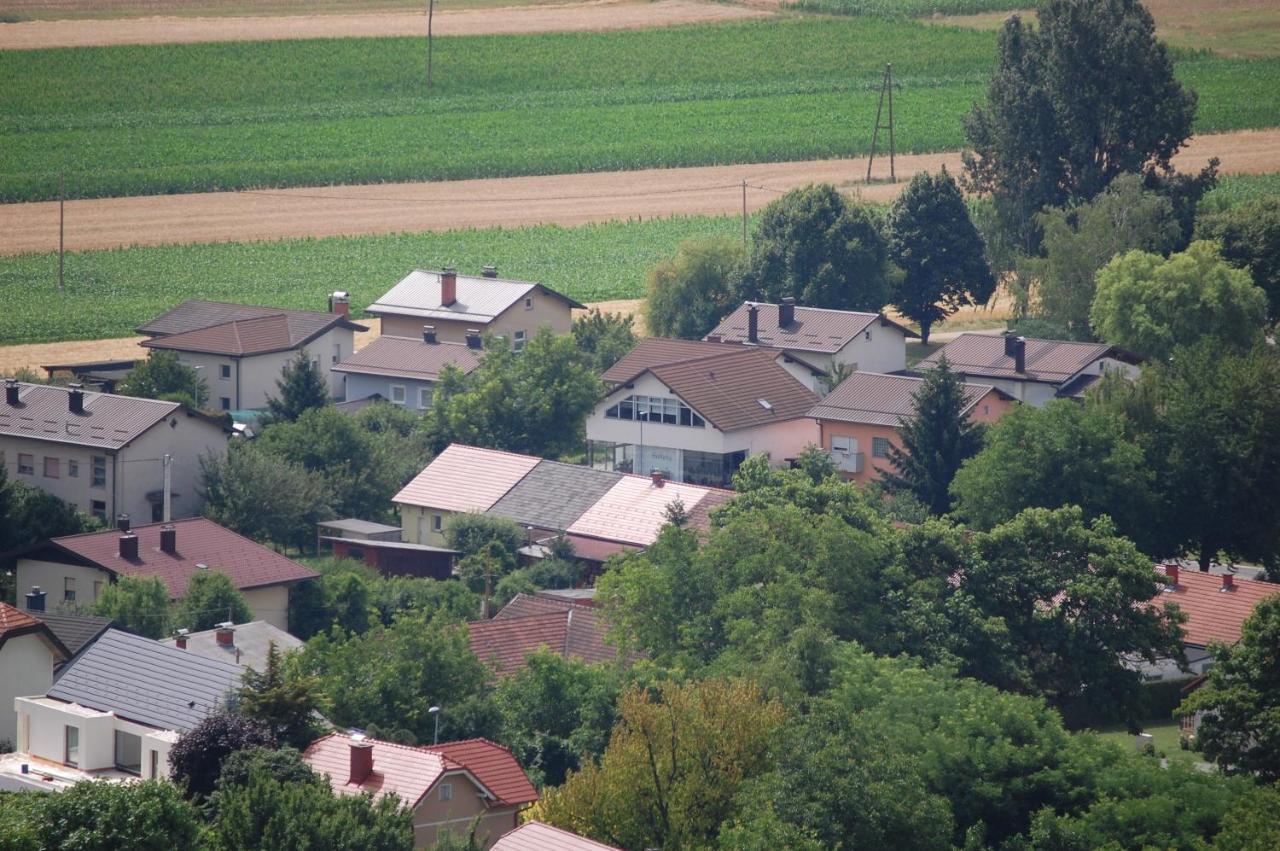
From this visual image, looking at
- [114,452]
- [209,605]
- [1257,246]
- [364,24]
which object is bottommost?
[209,605]

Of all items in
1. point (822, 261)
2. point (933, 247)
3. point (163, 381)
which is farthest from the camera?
point (933, 247)

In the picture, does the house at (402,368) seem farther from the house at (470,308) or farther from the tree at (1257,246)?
the tree at (1257,246)

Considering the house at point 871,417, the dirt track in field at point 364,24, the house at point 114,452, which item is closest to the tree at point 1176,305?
the house at point 871,417

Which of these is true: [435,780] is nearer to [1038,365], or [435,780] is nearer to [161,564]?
[161,564]

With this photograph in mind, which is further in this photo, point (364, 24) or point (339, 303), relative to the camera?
point (364, 24)

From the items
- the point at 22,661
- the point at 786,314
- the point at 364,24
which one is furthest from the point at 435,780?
the point at 364,24

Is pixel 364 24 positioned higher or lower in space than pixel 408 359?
higher

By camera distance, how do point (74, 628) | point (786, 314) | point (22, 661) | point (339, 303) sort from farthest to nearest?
point (339, 303), point (786, 314), point (74, 628), point (22, 661)

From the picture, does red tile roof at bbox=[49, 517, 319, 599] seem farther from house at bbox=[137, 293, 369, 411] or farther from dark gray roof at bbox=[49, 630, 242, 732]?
house at bbox=[137, 293, 369, 411]
